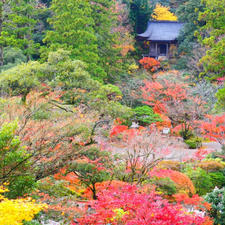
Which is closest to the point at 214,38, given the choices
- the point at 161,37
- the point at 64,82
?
the point at 64,82

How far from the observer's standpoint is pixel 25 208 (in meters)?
5.59

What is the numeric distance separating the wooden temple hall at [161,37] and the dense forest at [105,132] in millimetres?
2236

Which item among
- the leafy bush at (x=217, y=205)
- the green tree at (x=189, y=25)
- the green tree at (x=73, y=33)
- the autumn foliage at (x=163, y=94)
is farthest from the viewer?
the green tree at (x=189, y=25)

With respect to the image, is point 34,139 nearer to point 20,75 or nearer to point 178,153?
point 20,75

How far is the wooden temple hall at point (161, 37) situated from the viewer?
3133 centimetres

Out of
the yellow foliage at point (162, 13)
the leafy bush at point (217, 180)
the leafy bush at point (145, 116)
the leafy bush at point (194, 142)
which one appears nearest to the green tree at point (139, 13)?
the yellow foliage at point (162, 13)

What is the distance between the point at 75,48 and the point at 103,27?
4998 mm

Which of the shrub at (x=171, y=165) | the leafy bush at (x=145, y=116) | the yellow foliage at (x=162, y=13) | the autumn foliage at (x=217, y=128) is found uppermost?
the yellow foliage at (x=162, y=13)

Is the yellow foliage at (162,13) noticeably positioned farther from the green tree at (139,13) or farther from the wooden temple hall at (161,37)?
the green tree at (139,13)

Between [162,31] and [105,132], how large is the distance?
22122 mm

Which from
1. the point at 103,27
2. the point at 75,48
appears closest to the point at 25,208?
the point at 75,48

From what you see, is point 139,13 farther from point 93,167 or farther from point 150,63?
point 93,167

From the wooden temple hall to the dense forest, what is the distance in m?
2.24

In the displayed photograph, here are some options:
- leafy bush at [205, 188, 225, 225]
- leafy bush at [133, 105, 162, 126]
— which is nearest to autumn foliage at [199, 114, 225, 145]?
leafy bush at [133, 105, 162, 126]
